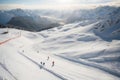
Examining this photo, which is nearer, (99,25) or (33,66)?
(33,66)

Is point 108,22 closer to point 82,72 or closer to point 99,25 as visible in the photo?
point 99,25

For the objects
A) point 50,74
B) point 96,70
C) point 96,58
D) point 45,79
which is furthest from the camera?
point 96,58

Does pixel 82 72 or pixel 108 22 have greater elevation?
pixel 108 22

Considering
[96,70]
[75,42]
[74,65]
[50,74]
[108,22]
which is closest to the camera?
[50,74]

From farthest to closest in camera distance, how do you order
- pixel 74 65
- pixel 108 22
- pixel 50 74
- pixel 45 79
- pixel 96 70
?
pixel 108 22 < pixel 74 65 < pixel 96 70 < pixel 50 74 < pixel 45 79

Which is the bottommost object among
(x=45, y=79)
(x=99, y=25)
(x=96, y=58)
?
(x=45, y=79)

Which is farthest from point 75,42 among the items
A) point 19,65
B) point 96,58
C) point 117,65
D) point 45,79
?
point 45,79

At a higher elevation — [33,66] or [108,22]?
[108,22]

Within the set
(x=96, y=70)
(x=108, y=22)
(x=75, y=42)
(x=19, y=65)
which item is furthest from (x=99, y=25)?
(x=19, y=65)

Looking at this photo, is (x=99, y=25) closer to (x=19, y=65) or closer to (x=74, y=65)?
(x=74, y=65)
